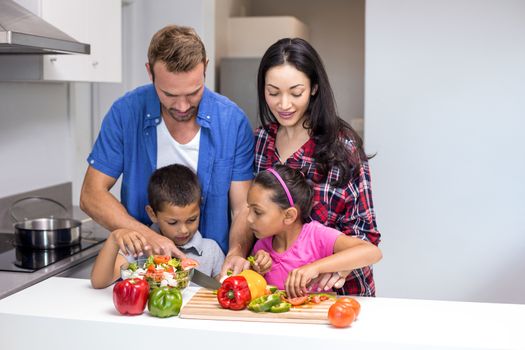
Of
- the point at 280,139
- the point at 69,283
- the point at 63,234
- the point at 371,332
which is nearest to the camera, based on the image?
the point at 371,332

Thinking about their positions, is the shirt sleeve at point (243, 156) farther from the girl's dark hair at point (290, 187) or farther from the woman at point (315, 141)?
the girl's dark hair at point (290, 187)

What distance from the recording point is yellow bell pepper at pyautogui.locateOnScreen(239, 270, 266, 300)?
1.65 metres

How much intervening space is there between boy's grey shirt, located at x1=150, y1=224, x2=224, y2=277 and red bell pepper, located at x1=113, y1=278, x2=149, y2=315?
0.46 m

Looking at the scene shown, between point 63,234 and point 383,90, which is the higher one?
point 383,90

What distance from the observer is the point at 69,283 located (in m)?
1.91

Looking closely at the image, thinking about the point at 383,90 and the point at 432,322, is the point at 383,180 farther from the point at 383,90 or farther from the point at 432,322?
the point at 432,322

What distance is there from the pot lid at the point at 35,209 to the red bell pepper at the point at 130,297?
4.54 ft

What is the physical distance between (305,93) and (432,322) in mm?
720

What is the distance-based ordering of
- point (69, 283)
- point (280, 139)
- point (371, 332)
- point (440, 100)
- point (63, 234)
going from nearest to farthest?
point (371, 332) → point (69, 283) → point (280, 139) → point (63, 234) → point (440, 100)

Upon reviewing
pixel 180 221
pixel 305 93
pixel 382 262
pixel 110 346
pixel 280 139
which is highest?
pixel 305 93

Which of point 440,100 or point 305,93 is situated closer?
point 305,93

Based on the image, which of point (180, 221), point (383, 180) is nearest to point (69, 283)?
point (180, 221)

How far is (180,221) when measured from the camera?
2021 millimetres

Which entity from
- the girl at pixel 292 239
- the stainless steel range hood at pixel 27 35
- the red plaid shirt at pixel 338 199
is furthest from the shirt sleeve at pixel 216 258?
the stainless steel range hood at pixel 27 35
